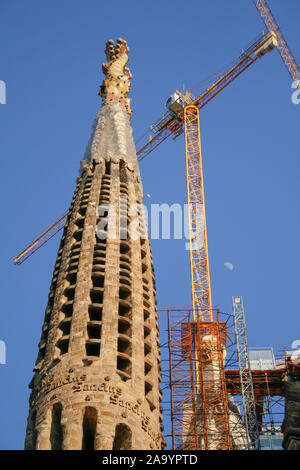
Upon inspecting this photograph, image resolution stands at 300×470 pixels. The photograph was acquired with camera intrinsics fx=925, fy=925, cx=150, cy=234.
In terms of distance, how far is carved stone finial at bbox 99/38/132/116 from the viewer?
88.4 metres

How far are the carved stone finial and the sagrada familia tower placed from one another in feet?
43.6

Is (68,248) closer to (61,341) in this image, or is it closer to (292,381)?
(61,341)

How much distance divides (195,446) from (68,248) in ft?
56.1

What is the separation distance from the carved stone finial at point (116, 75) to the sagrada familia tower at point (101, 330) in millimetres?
13276

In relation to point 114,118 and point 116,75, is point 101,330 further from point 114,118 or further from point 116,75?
point 116,75

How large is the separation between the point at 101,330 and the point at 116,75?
45.4 m

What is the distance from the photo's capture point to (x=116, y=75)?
92312 mm

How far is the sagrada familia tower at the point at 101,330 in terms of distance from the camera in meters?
46.5

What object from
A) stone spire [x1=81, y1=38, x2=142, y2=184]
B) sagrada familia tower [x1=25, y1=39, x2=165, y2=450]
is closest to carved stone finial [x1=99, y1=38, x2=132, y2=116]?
stone spire [x1=81, y1=38, x2=142, y2=184]

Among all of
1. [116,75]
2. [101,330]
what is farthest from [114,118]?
[101,330]

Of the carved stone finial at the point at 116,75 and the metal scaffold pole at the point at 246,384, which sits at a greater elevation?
the carved stone finial at the point at 116,75

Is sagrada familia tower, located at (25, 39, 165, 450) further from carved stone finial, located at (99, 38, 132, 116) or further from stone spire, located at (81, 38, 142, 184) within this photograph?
carved stone finial, located at (99, 38, 132, 116)

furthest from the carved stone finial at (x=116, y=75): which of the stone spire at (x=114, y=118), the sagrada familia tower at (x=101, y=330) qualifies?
the sagrada familia tower at (x=101, y=330)

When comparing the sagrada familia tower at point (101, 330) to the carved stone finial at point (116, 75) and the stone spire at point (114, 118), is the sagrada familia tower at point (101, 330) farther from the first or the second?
the carved stone finial at point (116, 75)
